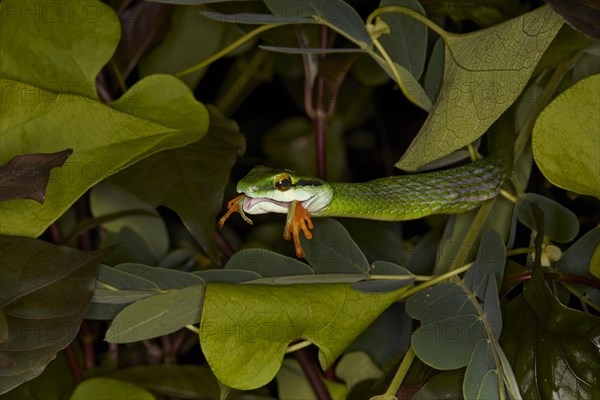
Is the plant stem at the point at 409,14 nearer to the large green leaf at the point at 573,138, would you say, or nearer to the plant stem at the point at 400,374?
the large green leaf at the point at 573,138

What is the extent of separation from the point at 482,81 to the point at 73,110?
0.44 metres

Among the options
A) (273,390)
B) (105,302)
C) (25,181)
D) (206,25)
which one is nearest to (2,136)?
(25,181)

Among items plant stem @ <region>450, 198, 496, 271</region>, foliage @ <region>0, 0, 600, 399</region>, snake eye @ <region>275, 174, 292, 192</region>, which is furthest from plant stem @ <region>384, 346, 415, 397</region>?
snake eye @ <region>275, 174, 292, 192</region>

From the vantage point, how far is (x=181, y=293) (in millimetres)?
855

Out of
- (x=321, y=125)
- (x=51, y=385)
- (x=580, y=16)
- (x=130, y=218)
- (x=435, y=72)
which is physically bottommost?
(x=51, y=385)

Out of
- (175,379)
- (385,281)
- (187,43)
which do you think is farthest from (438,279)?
(187,43)

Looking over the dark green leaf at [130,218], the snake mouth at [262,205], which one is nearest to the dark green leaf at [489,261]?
the snake mouth at [262,205]

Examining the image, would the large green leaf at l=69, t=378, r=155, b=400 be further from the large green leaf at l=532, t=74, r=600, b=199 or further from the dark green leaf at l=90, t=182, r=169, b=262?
the large green leaf at l=532, t=74, r=600, b=199

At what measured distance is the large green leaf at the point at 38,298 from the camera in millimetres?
819

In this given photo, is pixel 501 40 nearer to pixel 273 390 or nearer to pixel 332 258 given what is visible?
pixel 332 258

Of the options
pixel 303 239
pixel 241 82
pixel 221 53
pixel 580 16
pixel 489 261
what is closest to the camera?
pixel 580 16

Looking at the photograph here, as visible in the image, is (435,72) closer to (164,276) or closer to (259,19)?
(259,19)

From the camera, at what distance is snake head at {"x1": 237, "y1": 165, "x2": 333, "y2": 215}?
0.84 metres

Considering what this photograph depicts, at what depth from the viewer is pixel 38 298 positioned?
2.77 ft
